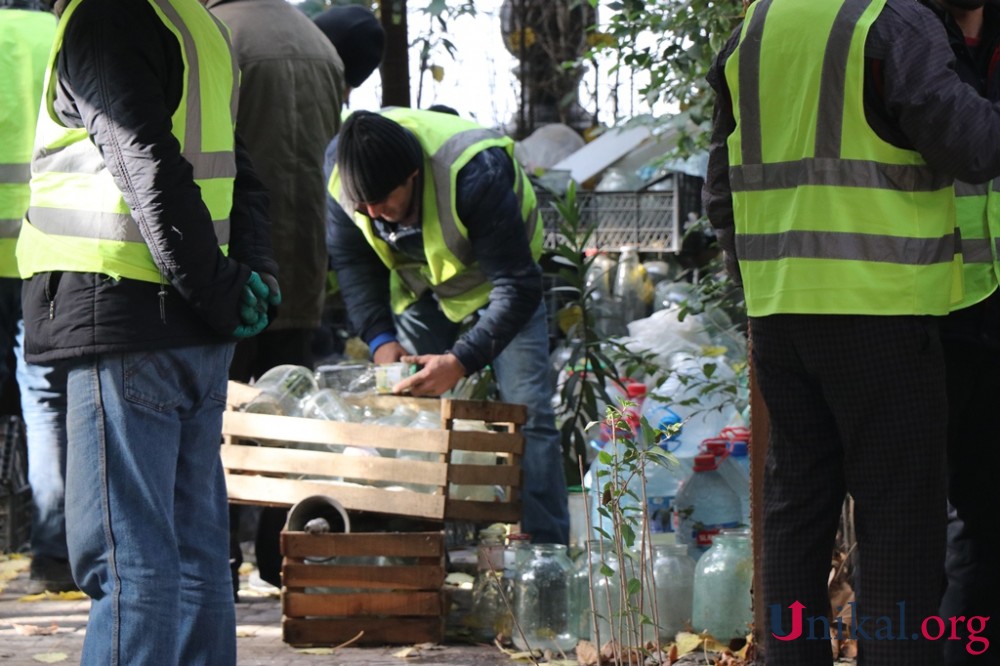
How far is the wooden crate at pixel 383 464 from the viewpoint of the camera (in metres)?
4.60

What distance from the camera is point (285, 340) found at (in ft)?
18.0

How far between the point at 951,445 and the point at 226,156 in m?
1.82

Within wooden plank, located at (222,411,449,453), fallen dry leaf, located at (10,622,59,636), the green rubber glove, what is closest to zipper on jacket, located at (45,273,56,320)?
the green rubber glove

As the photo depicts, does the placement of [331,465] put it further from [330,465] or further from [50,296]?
[50,296]

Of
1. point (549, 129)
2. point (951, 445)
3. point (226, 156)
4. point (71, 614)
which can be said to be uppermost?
point (549, 129)

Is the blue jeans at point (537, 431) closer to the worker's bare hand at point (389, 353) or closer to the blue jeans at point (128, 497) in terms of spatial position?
the worker's bare hand at point (389, 353)

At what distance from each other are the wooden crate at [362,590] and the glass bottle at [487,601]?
0.58ft

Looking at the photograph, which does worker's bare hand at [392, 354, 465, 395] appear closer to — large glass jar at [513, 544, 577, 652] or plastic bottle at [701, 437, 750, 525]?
large glass jar at [513, 544, 577, 652]

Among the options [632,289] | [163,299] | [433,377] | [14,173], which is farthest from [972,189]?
[632,289]

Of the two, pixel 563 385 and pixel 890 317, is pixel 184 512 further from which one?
pixel 563 385

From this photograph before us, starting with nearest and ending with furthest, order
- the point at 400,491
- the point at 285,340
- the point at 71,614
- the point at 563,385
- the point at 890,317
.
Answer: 1. the point at 890,317
2. the point at 400,491
3. the point at 71,614
4. the point at 285,340
5. the point at 563,385

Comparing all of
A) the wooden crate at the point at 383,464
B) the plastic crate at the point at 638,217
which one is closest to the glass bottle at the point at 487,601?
the wooden crate at the point at 383,464

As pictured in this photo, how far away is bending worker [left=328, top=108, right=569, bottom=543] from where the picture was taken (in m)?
4.85

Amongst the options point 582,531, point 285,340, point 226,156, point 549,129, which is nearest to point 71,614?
point 285,340
